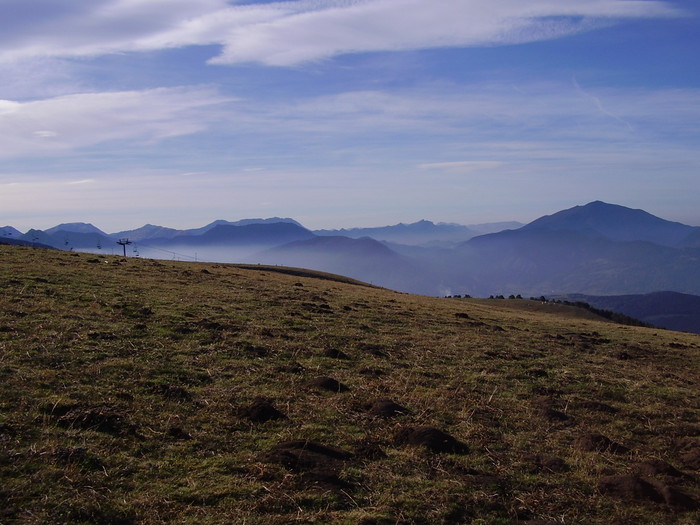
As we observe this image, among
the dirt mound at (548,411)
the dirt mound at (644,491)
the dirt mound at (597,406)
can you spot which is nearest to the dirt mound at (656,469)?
the dirt mound at (644,491)

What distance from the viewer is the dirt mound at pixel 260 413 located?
33.8ft

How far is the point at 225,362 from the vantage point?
13.9 metres

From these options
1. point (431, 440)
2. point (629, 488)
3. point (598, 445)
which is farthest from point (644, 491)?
point (431, 440)

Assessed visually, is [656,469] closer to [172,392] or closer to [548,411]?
[548,411]

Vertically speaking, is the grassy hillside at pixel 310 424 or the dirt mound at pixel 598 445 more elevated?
the grassy hillside at pixel 310 424

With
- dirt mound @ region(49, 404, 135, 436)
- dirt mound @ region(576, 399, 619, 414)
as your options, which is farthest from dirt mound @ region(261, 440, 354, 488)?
dirt mound @ region(576, 399, 619, 414)

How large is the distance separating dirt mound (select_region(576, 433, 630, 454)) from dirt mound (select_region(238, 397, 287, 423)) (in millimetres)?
6009

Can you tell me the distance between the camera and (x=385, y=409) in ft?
37.7

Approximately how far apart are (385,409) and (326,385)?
189 cm

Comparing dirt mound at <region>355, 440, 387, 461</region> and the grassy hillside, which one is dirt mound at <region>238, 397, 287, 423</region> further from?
dirt mound at <region>355, 440, 387, 461</region>

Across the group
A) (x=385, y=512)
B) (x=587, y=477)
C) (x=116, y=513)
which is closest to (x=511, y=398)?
(x=587, y=477)

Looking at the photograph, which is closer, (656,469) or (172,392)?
(656,469)

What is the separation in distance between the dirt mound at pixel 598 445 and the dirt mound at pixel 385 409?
3.54 meters

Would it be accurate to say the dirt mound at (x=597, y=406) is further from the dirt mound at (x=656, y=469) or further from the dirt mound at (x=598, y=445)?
the dirt mound at (x=656, y=469)
